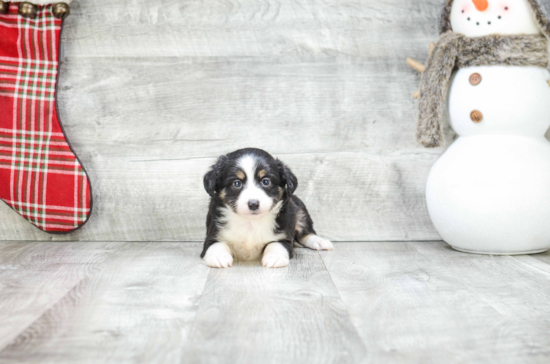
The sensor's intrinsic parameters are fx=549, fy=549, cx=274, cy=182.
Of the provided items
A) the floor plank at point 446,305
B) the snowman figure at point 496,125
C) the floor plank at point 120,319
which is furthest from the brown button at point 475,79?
the floor plank at point 120,319

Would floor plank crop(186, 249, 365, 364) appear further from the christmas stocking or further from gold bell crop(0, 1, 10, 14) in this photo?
gold bell crop(0, 1, 10, 14)

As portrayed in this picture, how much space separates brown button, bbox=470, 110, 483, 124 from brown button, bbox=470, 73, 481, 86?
12cm

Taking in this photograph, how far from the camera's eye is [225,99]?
2762mm

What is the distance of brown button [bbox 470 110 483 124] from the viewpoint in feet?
7.66

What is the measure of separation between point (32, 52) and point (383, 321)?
2.13 m

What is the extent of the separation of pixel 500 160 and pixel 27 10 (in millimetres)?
2250

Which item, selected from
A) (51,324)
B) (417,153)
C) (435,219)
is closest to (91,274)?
(51,324)

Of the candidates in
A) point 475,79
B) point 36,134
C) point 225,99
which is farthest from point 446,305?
point 36,134

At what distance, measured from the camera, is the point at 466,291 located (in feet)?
5.70

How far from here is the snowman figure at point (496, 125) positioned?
2.26m

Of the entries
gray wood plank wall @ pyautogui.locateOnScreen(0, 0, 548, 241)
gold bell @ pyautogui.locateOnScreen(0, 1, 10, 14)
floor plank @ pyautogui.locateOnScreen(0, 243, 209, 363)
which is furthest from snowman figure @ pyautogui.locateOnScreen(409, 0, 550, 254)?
gold bell @ pyautogui.locateOnScreen(0, 1, 10, 14)

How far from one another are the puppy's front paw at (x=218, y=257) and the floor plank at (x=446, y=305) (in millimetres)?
400

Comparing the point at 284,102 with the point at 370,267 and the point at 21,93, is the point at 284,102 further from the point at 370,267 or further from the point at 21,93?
the point at 21,93

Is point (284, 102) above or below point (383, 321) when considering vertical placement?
above
